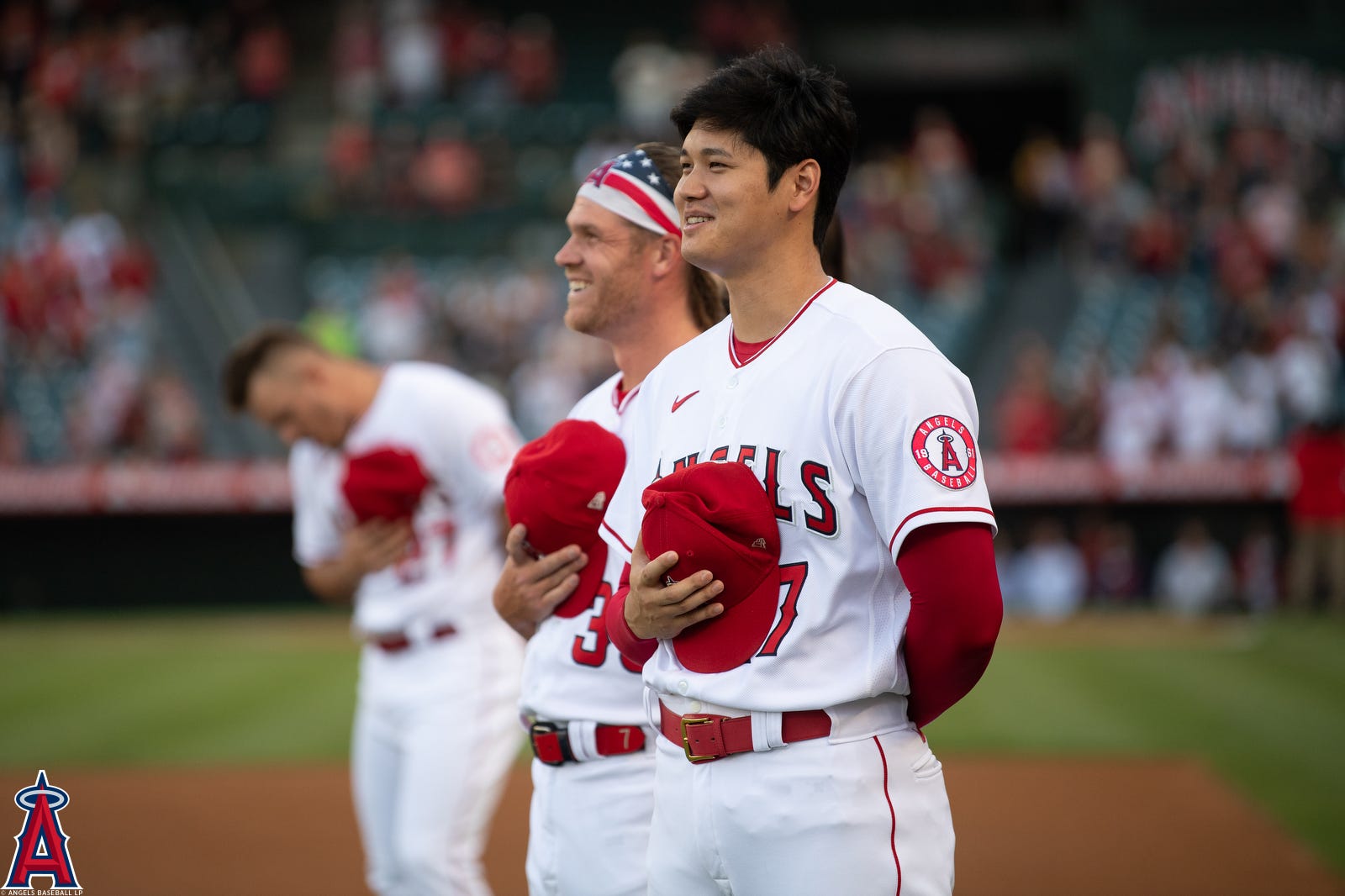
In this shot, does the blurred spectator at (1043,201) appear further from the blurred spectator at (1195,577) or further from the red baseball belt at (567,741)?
the red baseball belt at (567,741)

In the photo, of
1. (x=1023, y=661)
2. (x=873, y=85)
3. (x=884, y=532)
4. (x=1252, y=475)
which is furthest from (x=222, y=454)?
(x=884, y=532)

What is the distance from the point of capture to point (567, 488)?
9.90ft

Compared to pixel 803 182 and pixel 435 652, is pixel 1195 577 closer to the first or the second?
pixel 435 652

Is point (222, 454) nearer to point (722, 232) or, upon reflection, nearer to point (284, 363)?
point (284, 363)

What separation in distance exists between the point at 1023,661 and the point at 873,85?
45.3 feet

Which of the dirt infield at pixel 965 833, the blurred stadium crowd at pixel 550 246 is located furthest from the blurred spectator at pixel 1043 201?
the dirt infield at pixel 965 833

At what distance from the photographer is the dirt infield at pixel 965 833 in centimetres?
584

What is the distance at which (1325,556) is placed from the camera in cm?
1380

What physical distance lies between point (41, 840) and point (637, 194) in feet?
7.84

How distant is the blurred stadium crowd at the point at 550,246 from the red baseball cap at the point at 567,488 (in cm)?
1162

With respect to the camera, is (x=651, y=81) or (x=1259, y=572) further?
(x=651, y=81)

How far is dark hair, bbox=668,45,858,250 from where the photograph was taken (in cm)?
249

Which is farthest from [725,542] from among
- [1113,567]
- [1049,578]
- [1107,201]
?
[1107,201]

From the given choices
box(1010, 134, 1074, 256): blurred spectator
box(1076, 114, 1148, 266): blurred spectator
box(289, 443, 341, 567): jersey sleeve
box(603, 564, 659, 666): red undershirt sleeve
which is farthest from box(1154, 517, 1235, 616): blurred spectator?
box(603, 564, 659, 666): red undershirt sleeve
